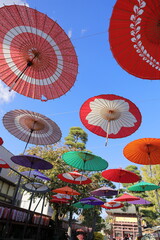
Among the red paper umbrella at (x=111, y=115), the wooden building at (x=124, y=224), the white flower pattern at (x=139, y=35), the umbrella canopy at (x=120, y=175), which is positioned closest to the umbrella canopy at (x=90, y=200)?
the umbrella canopy at (x=120, y=175)

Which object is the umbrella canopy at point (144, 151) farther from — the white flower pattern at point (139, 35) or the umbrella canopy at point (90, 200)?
the umbrella canopy at point (90, 200)

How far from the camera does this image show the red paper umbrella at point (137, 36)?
263cm

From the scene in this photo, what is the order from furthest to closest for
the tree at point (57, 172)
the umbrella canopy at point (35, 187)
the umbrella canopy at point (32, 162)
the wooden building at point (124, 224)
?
1. the wooden building at point (124, 224)
2. the tree at point (57, 172)
3. the umbrella canopy at point (35, 187)
4. the umbrella canopy at point (32, 162)

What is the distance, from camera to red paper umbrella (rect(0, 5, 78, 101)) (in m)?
3.47

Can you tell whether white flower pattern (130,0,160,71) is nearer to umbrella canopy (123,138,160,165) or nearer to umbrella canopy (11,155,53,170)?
umbrella canopy (123,138,160,165)

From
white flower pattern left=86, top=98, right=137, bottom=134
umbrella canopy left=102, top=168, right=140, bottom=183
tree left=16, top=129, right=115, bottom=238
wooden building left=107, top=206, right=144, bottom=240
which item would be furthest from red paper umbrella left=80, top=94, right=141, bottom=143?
wooden building left=107, top=206, right=144, bottom=240

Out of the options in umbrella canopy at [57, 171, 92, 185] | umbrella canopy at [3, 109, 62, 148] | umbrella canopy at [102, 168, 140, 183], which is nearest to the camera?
umbrella canopy at [3, 109, 62, 148]

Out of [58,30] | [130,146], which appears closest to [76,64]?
[58,30]

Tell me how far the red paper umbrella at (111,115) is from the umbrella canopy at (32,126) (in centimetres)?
125

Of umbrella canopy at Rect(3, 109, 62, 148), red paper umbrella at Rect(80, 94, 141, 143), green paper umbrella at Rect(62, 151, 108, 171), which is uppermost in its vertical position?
red paper umbrella at Rect(80, 94, 141, 143)

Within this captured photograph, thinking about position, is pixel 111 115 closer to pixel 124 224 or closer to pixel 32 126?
pixel 32 126

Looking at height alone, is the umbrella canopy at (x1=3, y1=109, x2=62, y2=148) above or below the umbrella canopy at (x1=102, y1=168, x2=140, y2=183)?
above

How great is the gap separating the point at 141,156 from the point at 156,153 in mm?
528

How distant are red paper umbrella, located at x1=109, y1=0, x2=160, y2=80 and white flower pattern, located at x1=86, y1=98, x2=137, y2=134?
1928 millimetres
